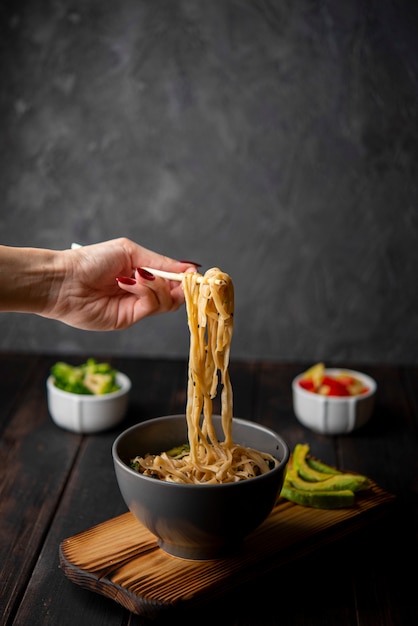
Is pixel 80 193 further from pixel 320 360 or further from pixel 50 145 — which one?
pixel 320 360

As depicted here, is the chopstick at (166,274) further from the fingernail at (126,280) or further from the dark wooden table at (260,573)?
the dark wooden table at (260,573)

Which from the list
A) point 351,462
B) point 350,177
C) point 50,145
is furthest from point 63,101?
point 351,462

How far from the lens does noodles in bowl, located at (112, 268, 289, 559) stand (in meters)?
1.28

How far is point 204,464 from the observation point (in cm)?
145

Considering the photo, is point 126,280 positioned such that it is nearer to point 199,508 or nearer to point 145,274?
point 145,274

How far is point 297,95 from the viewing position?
2.86 metres

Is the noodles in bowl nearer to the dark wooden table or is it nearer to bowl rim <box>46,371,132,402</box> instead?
the dark wooden table

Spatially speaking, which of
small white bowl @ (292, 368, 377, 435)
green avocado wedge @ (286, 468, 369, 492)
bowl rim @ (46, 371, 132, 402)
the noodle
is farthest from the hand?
small white bowl @ (292, 368, 377, 435)

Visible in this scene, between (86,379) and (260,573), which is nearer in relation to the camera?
(260,573)

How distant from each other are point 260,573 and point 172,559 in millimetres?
160

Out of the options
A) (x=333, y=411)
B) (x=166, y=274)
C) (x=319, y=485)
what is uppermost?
(x=166, y=274)

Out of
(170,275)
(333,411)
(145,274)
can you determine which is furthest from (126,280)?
(333,411)

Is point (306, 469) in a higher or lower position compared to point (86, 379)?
higher

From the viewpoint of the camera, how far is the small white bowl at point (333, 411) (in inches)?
86.9
